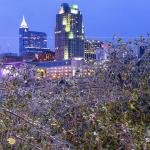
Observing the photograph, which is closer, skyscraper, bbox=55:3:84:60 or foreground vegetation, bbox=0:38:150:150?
foreground vegetation, bbox=0:38:150:150

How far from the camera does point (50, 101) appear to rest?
19.6 feet

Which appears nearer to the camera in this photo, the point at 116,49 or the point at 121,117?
the point at 121,117

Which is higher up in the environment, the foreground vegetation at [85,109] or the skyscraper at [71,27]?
the skyscraper at [71,27]

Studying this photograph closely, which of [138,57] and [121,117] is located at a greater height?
[138,57]

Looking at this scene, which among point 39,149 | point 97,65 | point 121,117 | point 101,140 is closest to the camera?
point 39,149

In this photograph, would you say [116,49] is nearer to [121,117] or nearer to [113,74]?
[113,74]

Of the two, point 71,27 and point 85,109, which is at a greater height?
point 71,27

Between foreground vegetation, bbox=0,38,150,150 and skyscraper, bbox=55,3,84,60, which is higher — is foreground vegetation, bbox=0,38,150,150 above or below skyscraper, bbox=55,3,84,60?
below

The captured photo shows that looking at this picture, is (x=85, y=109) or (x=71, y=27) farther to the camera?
(x=71, y=27)

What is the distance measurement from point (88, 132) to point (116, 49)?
300 centimetres

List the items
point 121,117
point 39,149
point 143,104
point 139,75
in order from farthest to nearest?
point 139,75, point 143,104, point 121,117, point 39,149

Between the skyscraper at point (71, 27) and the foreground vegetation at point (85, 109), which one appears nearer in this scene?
the foreground vegetation at point (85, 109)

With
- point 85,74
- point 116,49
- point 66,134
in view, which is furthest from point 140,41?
point 66,134

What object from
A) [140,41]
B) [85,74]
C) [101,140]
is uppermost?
[140,41]
